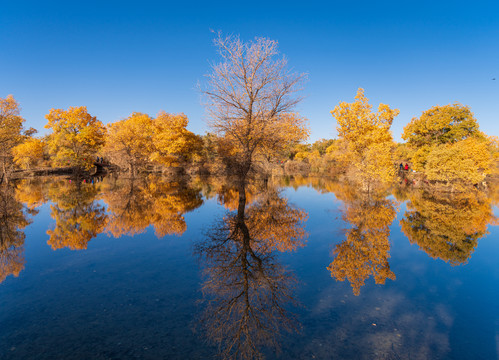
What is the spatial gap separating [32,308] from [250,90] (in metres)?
18.1

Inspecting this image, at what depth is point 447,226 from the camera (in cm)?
962

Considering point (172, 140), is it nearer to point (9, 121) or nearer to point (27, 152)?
point (9, 121)

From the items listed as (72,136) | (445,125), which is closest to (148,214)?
(72,136)

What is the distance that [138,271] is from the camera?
5.80m

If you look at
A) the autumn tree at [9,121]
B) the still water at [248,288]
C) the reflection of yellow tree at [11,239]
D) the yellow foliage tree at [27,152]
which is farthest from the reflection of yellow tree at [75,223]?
the yellow foliage tree at [27,152]

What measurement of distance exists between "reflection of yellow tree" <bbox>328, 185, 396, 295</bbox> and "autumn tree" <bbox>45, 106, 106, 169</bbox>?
37.0 metres

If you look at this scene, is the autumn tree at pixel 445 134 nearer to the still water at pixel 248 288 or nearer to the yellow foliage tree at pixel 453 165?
the yellow foliage tree at pixel 453 165

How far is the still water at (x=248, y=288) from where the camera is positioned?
346 cm

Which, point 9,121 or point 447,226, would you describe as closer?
point 447,226

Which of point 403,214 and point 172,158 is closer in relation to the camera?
point 403,214

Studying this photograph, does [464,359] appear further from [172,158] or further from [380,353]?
[172,158]

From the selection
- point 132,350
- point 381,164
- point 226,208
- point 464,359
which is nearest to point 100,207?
point 226,208

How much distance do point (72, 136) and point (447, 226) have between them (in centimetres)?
4153

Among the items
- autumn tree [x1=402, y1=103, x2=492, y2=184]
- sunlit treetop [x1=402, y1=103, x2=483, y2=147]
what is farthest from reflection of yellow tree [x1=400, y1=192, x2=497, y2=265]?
sunlit treetop [x1=402, y1=103, x2=483, y2=147]
